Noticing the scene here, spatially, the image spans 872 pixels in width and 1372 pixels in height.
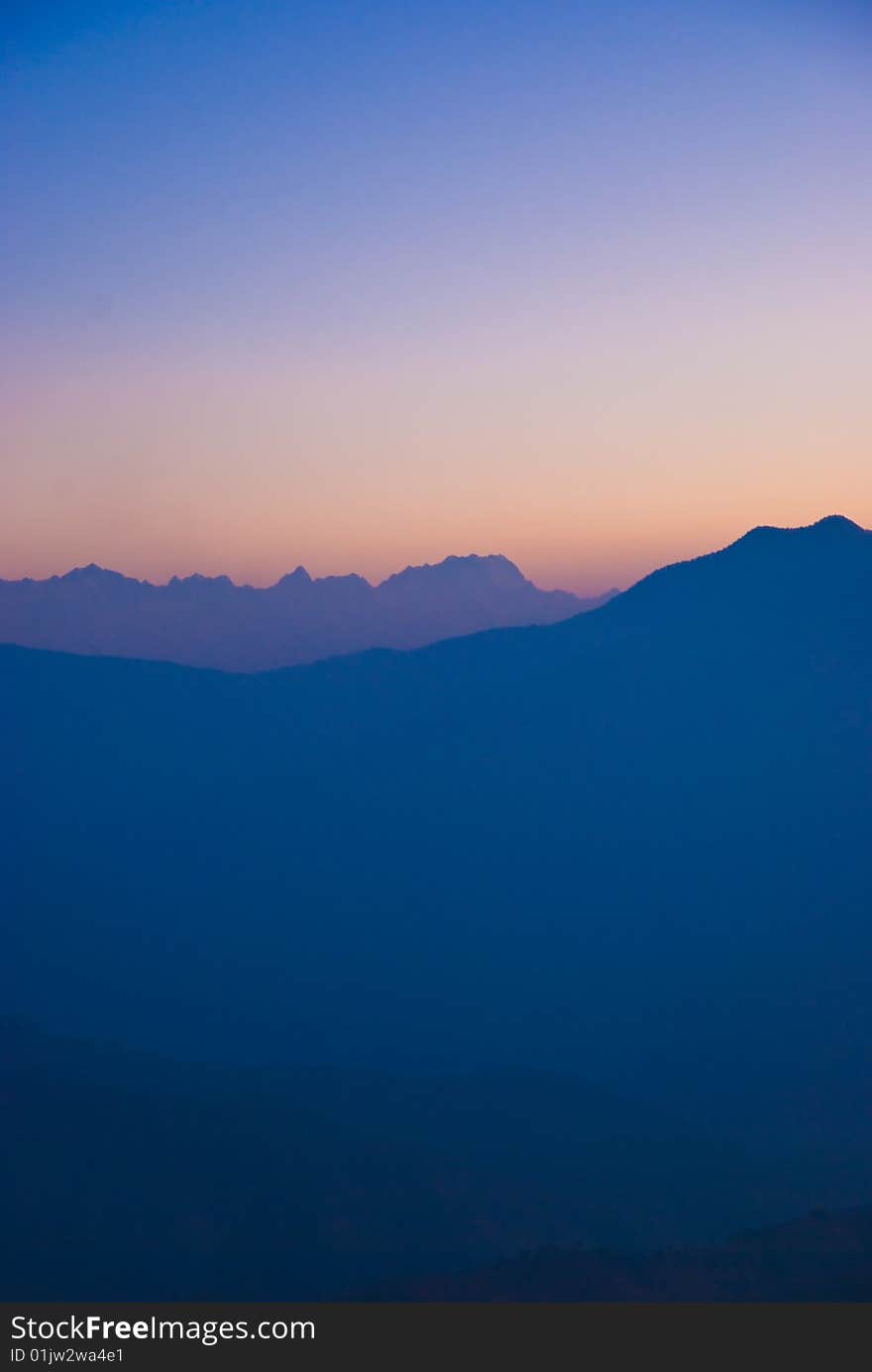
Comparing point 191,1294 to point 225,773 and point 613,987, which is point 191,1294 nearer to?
point 613,987

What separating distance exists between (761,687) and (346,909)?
73.7 meters

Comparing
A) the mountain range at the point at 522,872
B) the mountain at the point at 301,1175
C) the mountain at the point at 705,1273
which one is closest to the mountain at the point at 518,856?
the mountain range at the point at 522,872

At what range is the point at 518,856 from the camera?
135 meters

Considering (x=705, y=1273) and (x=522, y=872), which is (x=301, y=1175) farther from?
(x=522, y=872)

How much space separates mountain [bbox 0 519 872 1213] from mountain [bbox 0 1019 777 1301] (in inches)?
365

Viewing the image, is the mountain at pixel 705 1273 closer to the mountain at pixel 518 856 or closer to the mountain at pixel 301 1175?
the mountain at pixel 301 1175

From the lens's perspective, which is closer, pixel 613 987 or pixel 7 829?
pixel 613 987

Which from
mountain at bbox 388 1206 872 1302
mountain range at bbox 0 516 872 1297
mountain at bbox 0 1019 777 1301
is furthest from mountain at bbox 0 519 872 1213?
mountain at bbox 388 1206 872 1302

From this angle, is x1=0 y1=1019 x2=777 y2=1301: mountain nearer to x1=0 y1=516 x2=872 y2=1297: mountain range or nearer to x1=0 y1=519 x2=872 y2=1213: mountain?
x1=0 y1=516 x2=872 y2=1297: mountain range

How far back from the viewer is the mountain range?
8288cm

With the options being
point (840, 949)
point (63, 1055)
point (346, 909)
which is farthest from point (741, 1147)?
point (346, 909)

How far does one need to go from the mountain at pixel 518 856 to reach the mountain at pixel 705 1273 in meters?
28.9

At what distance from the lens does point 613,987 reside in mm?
102688

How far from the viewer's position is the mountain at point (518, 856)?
91.7 meters
